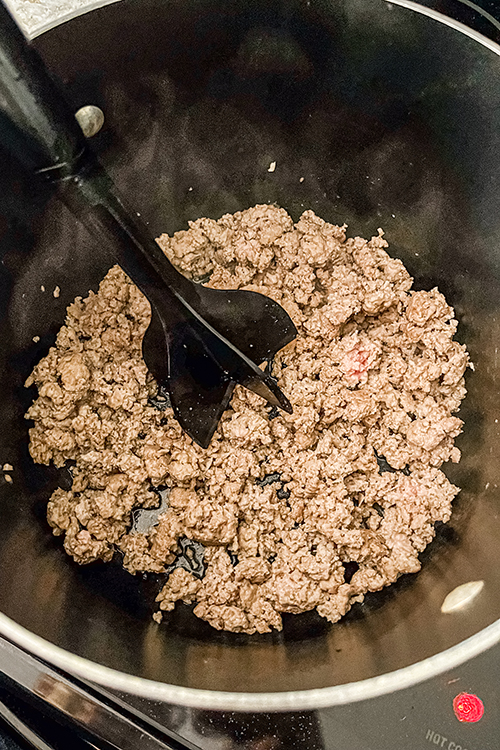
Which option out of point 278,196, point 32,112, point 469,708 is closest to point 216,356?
point 278,196

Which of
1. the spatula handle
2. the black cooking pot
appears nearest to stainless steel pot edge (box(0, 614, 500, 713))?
the black cooking pot

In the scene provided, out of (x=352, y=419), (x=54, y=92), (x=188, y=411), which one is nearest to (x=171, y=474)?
(x=188, y=411)

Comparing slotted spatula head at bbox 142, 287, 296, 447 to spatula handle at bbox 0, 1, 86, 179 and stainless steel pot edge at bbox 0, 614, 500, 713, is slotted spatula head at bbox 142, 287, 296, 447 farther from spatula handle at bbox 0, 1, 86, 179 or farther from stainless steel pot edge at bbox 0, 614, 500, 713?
stainless steel pot edge at bbox 0, 614, 500, 713

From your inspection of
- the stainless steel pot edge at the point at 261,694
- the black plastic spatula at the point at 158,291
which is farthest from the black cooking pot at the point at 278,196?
the black plastic spatula at the point at 158,291

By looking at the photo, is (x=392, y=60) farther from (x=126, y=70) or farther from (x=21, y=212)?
(x=21, y=212)

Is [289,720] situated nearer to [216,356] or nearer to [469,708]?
[469,708]

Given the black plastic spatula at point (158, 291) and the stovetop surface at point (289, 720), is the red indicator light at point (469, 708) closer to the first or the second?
the stovetop surface at point (289, 720)
